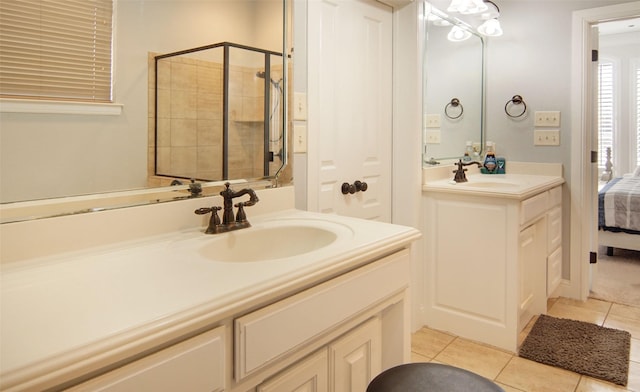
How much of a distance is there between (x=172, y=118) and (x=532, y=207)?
2.02m

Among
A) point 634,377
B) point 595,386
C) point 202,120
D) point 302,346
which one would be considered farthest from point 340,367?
point 634,377

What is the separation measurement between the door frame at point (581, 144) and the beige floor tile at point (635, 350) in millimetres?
667

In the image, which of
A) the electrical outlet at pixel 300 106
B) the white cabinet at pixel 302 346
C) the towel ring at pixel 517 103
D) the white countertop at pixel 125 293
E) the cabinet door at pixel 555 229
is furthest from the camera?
the towel ring at pixel 517 103

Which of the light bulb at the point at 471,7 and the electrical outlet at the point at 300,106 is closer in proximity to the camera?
the electrical outlet at the point at 300,106

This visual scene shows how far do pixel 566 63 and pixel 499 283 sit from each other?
1.68 metres

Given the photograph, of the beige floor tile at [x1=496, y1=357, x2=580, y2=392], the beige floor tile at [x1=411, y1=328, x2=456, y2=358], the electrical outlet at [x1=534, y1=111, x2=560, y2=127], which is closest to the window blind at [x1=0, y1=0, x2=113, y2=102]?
the beige floor tile at [x1=411, y1=328, x2=456, y2=358]

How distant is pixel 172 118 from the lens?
1419mm

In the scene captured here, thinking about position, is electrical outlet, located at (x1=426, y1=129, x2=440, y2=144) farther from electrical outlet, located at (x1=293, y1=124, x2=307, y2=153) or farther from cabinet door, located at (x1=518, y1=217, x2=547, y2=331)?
electrical outlet, located at (x1=293, y1=124, x2=307, y2=153)

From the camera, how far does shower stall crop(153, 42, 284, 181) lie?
140 cm

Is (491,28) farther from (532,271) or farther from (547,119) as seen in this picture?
(532,271)

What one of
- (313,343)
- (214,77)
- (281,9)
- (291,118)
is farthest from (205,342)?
(281,9)

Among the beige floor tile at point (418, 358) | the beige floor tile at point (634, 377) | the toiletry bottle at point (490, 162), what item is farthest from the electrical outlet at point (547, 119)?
the beige floor tile at point (418, 358)

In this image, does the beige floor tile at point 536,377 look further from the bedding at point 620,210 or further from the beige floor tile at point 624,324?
the bedding at point 620,210

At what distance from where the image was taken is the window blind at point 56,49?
41.7 inches
